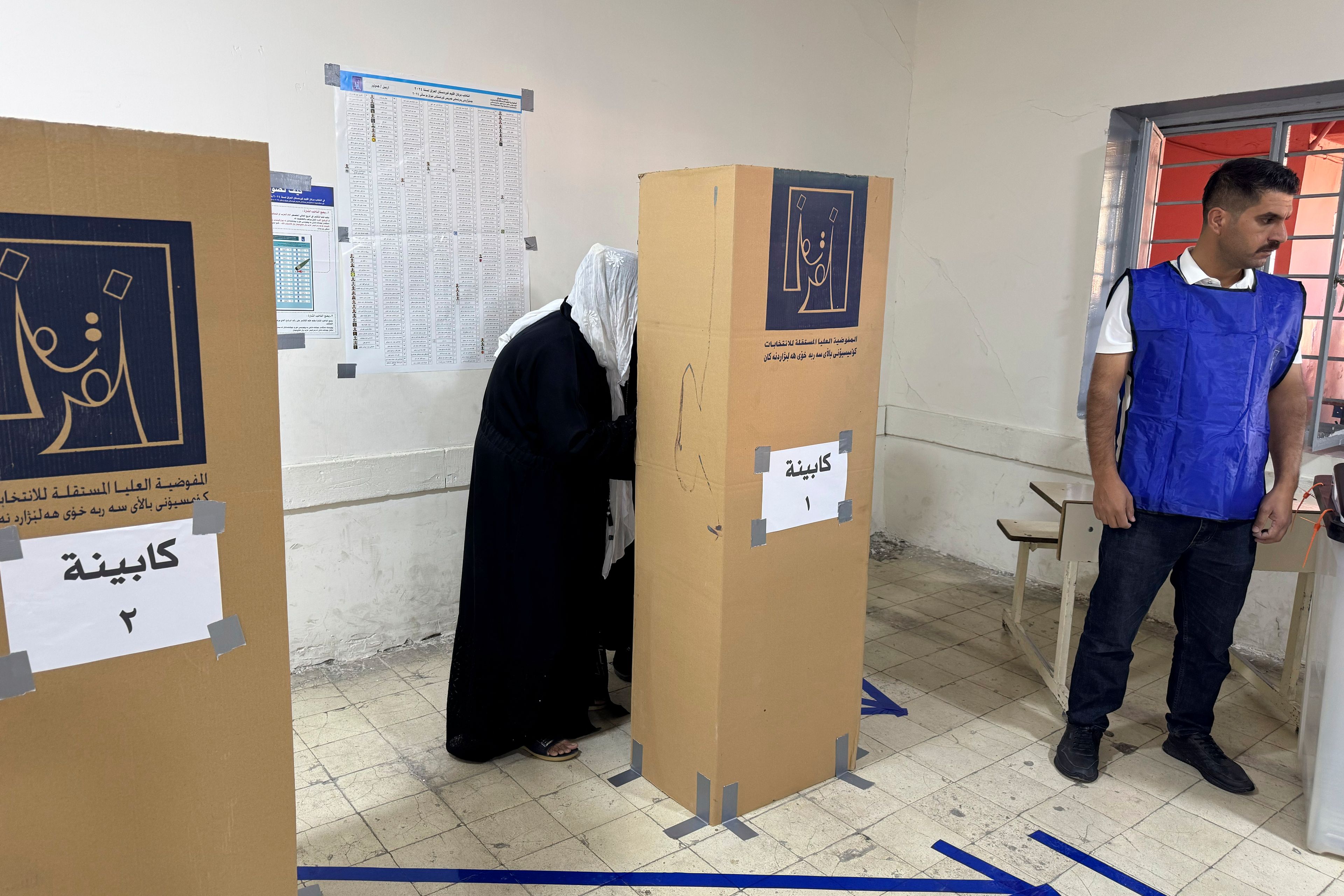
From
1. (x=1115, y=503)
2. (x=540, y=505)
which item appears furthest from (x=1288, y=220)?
(x=540, y=505)

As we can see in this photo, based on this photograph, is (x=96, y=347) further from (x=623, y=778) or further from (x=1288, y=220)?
(x=1288, y=220)

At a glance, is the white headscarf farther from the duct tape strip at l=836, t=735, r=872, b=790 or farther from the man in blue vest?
the man in blue vest

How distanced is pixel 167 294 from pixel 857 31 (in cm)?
364

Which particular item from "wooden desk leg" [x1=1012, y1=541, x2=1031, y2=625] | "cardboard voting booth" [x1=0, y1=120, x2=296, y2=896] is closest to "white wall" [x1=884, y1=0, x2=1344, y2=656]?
"wooden desk leg" [x1=1012, y1=541, x2=1031, y2=625]

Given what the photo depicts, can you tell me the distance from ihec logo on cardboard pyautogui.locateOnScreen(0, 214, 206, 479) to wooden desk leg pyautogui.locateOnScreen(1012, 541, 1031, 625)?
2827 millimetres

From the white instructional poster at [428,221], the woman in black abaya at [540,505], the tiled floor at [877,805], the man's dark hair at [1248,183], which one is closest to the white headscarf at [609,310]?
the woman in black abaya at [540,505]

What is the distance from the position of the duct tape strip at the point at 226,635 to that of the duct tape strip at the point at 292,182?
5.86 ft

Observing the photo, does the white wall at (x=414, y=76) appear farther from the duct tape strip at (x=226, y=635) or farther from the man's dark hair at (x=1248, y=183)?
the man's dark hair at (x=1248, y=183)

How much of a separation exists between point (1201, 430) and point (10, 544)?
246 cm

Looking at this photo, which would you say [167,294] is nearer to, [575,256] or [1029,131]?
[575,256]

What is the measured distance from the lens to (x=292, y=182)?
2.71 metres

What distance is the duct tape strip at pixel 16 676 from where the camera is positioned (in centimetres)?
115

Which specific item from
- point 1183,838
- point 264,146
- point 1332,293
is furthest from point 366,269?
point 1332,293

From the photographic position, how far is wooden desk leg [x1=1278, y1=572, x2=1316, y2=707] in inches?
112
